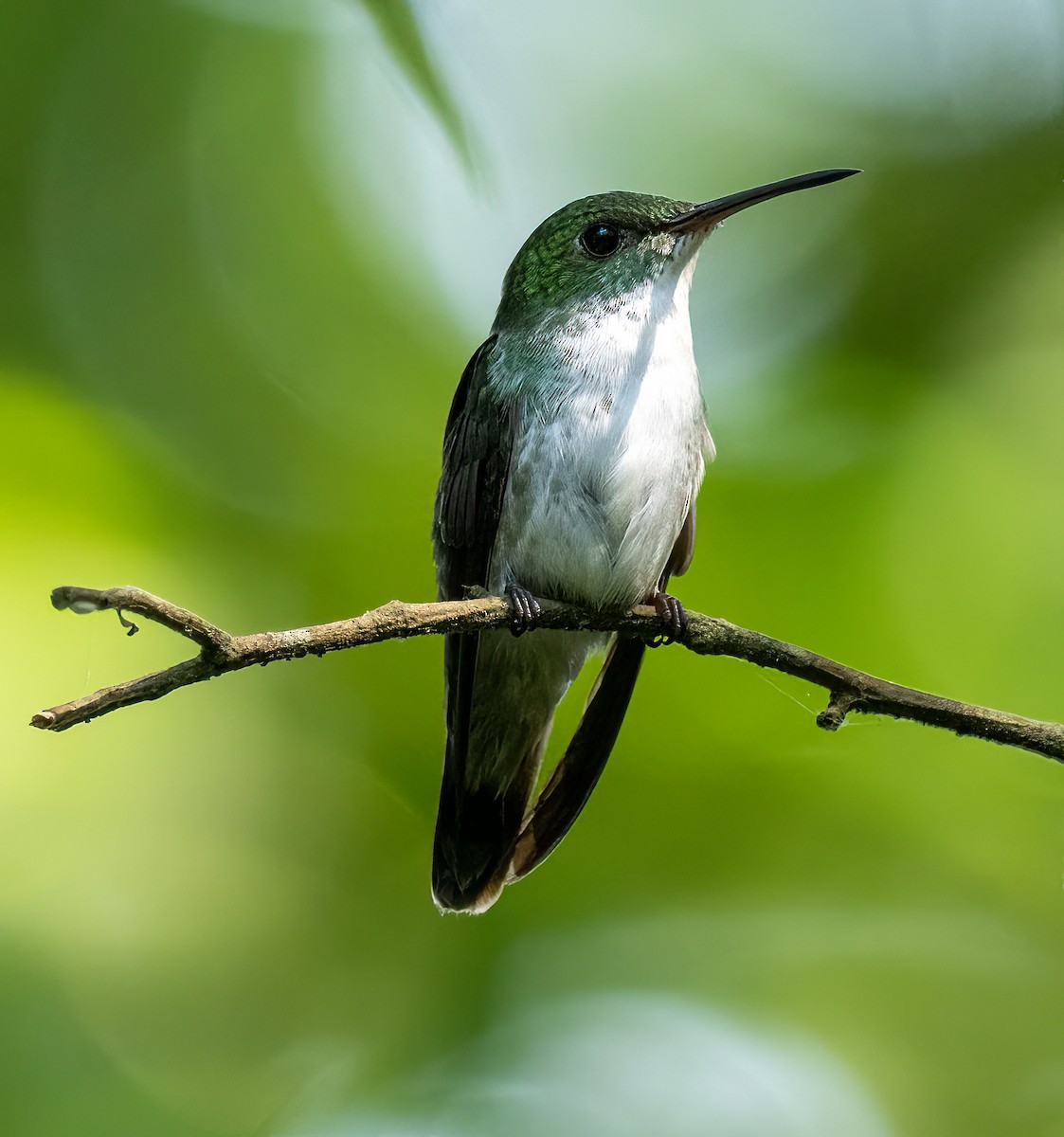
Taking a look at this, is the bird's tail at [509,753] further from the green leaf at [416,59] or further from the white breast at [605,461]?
the green leaf at [416,59]

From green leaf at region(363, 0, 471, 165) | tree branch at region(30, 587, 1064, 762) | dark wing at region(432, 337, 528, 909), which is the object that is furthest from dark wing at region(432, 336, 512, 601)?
green leaf at region(363, 0, 471, 165)

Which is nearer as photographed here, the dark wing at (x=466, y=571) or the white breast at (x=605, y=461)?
the white breast at (x=605, y=461)

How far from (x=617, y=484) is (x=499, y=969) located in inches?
69.5

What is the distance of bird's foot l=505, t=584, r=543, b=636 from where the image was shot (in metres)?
3.10

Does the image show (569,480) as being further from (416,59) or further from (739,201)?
(416,59)

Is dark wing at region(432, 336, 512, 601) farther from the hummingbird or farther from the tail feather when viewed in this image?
the tail feather

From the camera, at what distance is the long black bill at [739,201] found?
142 inches

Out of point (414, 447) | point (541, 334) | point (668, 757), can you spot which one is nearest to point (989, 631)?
point (668, 757)

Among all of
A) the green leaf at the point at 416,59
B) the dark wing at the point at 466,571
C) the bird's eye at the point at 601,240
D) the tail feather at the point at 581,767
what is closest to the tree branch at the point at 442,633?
the tail feather at the point at 581,767

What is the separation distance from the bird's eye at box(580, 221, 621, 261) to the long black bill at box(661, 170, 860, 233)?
0.18 metres

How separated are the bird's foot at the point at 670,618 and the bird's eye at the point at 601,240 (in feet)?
4.23

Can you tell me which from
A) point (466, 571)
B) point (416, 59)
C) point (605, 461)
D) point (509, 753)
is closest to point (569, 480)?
point (605, 461)

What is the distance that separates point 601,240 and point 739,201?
517 mm

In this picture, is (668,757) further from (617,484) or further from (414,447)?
(414,447)
